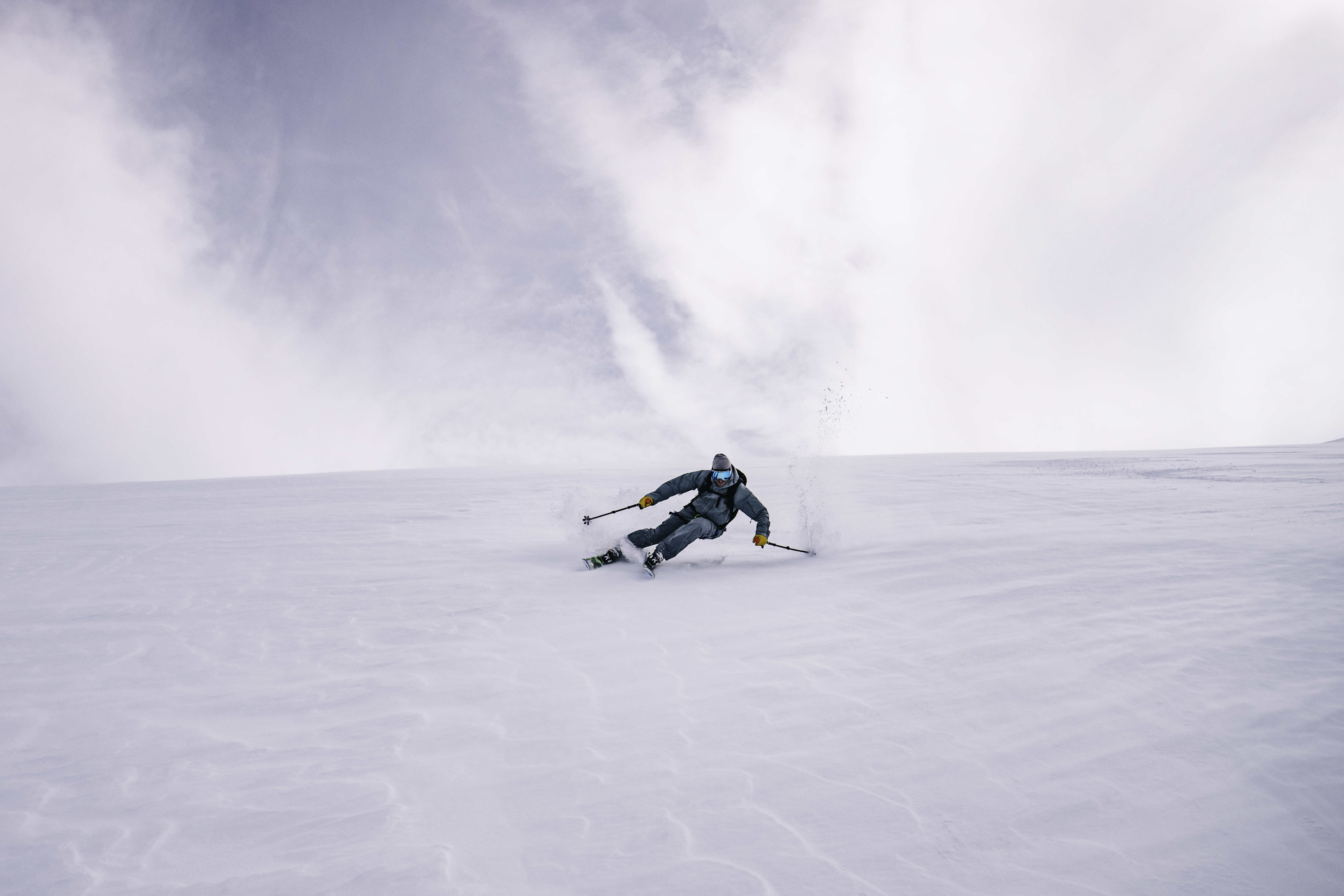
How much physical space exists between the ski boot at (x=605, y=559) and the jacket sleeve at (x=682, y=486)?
78 cm

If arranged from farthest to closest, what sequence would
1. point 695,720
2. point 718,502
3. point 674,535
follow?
1. point 718,502
2. point 674,535
3. point 695,720

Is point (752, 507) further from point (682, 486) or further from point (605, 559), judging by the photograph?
point (605, 559)

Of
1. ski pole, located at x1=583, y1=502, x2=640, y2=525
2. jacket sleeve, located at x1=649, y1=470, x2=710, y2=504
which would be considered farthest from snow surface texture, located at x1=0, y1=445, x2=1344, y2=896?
jacket sleeve, located at x1=649, y1=470, x2=710, y2=504

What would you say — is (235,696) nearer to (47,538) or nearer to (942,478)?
(47,538)

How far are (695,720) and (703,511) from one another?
13.6ft

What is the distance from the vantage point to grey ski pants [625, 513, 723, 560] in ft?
24.8

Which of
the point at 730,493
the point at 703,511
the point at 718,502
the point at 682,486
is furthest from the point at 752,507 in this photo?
the point at 682,486

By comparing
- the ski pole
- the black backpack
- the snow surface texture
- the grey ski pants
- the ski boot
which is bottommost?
the snow surface texture

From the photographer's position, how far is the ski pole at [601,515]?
8.10m

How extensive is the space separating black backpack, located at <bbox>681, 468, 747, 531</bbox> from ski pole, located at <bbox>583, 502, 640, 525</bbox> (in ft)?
2.63

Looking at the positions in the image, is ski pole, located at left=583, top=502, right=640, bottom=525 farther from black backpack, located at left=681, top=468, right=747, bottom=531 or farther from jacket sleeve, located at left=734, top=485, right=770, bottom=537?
jacket sleeve, located at left=734, top=485, right=770, bottom=537

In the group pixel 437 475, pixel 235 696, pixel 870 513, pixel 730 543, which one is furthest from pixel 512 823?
pixel 437 475

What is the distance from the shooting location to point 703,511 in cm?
791

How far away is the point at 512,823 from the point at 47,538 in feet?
38.6
